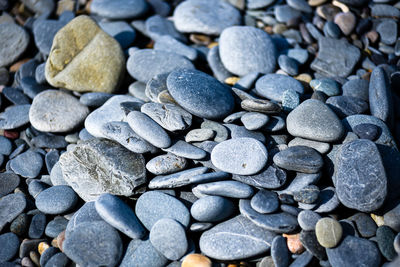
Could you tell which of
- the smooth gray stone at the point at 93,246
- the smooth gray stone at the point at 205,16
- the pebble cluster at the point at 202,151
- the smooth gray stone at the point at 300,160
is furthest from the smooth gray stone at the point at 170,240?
the smooth gray stone at the point at 205,16

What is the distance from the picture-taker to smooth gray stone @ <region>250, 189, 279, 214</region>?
7.43 ft

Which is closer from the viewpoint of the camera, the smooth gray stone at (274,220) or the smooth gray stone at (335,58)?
the smooth gray stone at (274,220)

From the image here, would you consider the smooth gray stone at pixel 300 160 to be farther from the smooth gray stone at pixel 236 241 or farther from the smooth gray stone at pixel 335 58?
the smooth gray stone at pixel 335 58

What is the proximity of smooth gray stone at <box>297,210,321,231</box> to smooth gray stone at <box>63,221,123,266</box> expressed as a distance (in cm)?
114

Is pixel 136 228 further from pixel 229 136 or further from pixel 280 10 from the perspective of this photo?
pixel 280 10

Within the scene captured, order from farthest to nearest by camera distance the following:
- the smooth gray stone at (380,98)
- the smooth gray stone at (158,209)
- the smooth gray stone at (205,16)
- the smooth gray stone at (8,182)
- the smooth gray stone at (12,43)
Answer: the smooth gray stone at (205,16)
the smooth gray stone at (12,43)
the smooth gray stone at (380,98)
the smooth gray stone at (8,182)
the smooth gray stone at (158,209)

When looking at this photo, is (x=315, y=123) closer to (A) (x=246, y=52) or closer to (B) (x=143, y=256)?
(A) (x=246, y=52)

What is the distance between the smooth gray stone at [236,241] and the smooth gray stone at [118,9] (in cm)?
272

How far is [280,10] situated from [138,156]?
2530 millimetres

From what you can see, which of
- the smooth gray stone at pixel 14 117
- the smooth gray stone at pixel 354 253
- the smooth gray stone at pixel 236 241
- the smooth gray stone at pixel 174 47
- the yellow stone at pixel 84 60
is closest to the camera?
the smooth gray stone at pixel 354 253

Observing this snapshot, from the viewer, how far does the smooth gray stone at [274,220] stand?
2223 millimetres

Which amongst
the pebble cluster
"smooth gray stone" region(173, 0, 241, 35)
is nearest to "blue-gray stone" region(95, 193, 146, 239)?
the pebble cluster

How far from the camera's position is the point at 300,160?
2.38 meters

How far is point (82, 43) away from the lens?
3.39 meters
